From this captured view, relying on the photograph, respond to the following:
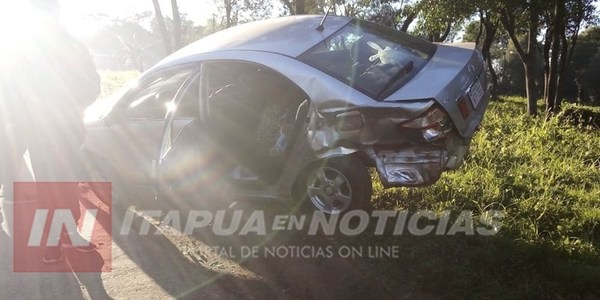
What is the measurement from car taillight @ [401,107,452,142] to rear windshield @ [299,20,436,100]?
31 cm

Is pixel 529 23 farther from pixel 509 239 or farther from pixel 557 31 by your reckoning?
pixel 509 239

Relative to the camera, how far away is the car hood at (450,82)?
11.5ft

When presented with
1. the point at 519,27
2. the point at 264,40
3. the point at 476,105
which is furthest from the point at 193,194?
the point at 519,27

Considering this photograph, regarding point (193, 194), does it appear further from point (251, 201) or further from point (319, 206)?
point (319, 206)

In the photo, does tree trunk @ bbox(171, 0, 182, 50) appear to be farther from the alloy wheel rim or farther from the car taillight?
the car taillight

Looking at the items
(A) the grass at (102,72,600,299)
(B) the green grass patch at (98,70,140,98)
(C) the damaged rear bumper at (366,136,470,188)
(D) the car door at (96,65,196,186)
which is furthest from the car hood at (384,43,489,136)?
(B) the green grass patch at (98,70,140,98)

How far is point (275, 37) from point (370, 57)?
2.68 feet

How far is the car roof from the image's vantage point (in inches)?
160

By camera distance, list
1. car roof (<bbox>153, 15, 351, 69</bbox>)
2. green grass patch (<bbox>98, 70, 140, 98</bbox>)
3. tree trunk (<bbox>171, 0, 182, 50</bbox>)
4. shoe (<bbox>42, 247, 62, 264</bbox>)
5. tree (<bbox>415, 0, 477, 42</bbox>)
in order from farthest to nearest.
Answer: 1. tree trunk (<bbox>171, 0, 182, 50</bbox>)
2. green grass patch (<bbox>98, 70, 140, 98</bbox>)
3. tree (<bbox>415, 0, 477, 42</bbox>)
4. car roof (<bbox>153, 15, 351, 69</bbox>)
5. shoe (<bbox>42, 247, 62, 264</bbox>)

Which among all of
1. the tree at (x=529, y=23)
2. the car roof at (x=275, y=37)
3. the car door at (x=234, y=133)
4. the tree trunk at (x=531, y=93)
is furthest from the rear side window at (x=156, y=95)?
the tree trunk at (x=531, y=93)

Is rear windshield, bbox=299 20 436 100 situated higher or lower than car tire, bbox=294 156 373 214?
higher

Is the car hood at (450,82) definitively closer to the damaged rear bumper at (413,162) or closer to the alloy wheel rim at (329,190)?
the damaged rear bumper at (413,162)

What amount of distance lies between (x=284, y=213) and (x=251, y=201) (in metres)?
0.31

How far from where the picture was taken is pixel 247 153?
174 inches
